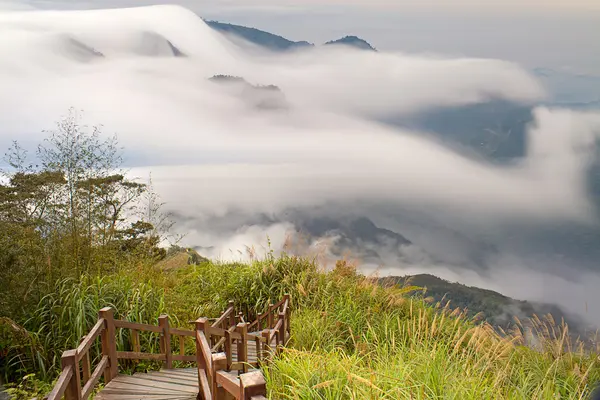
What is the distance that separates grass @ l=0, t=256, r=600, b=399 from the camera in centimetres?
430

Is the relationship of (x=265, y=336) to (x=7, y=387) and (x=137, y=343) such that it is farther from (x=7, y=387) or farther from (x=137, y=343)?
(x=7, y=387)

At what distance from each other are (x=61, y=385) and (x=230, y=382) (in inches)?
71.7

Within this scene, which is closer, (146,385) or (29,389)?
(146,385)

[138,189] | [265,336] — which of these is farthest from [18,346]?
[138,189]

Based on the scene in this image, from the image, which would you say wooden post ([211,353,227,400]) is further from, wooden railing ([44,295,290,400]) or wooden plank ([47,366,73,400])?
wooden plank ([47,366,73,400])

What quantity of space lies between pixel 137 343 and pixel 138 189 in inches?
205

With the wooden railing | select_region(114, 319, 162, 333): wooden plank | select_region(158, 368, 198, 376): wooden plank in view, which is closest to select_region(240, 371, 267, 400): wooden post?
the wooden railing

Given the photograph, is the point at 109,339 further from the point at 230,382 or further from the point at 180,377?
the point at 230,382

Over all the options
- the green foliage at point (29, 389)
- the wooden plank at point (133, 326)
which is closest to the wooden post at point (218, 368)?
the wooden plank at point (133, 326)

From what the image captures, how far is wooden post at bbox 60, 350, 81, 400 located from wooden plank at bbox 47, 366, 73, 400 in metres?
0.04

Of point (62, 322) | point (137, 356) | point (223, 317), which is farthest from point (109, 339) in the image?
point (62, 322)

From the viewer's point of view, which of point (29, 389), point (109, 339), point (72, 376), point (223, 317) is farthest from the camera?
point (223, 317)

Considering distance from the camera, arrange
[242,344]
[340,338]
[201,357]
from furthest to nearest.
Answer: [340,338] → [242,344] → [201,357]

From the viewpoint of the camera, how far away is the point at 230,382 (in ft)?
9.37
